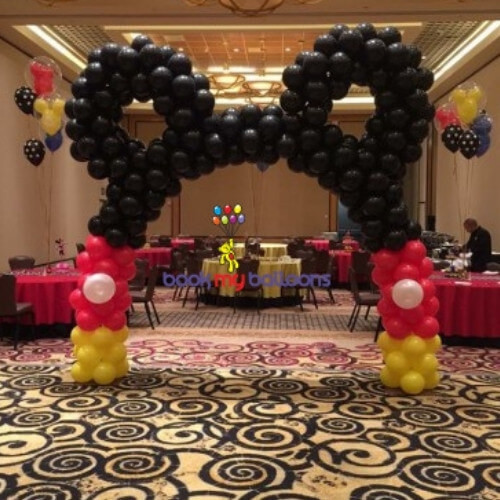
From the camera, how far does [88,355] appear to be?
16.4 ft

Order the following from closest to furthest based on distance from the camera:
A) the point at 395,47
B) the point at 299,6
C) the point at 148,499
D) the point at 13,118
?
the point at 148,499 → the point at 395,47 → the point at 299,6 → the point at 13,118

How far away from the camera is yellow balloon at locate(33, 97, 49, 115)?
7.19 meters

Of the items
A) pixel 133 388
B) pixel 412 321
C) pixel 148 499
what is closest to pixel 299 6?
pixel 412 321

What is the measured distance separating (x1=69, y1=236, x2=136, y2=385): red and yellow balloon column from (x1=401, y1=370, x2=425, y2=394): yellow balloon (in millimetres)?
2464

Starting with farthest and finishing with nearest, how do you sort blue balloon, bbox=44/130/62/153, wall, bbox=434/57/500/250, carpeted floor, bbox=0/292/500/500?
wall, bbox=434/57/500/250
blue balloon, bbox=44/130/62/153
carpeted floor, bbox=0/292/500/500

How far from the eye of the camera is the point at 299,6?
322 inches

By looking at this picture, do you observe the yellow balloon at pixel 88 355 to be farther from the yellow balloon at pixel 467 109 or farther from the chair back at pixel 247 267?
the yellow balloon at pixel 467 109

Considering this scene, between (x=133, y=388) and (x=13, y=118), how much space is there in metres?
6.79

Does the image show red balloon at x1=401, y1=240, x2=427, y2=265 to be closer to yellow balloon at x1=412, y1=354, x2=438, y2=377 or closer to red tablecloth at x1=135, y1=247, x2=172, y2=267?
yellow balloon at x1=412, y1=354, x2=438, y2=377

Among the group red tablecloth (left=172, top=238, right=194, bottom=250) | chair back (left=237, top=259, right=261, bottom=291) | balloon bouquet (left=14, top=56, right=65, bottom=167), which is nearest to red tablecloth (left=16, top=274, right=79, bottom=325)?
balloon bouquet (left=14, top=56, right=65, bottom=167)

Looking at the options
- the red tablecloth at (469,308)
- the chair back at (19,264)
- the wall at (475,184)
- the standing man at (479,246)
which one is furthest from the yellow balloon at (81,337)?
the wall at (475,184)

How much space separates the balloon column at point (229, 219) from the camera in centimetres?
1685

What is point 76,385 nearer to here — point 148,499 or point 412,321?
point 148,499

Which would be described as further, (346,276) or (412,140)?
(346,276)
